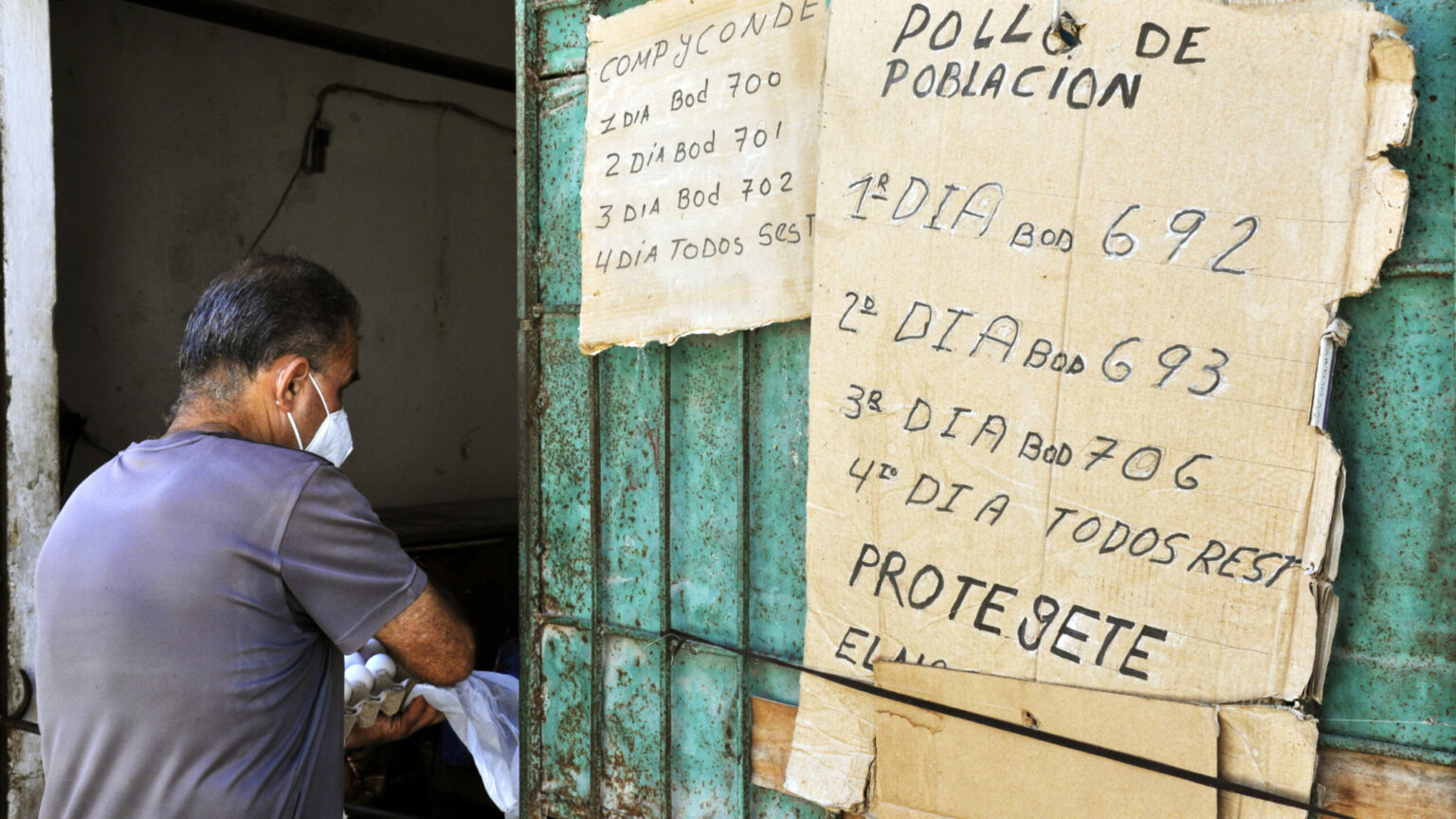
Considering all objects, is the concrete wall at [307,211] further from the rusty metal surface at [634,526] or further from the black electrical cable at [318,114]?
the rusty metal surface at [634,526]

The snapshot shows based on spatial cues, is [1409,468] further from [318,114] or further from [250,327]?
[318,114]

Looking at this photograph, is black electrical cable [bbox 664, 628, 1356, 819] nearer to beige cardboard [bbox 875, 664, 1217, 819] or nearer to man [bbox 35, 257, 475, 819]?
beige cardboard [bbox 875, 664, 1217, 819]

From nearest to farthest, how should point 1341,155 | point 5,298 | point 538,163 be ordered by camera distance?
point 1341,155, point 538,163, point 5,298

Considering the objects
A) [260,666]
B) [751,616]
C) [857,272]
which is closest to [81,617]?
[260,666]

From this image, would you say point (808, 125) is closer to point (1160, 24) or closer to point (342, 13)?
point (1160, 24)

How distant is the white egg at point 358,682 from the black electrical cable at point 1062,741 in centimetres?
91

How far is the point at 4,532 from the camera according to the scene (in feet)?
8.57

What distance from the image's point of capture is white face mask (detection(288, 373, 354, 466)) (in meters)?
1.82

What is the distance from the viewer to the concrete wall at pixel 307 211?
3.87m

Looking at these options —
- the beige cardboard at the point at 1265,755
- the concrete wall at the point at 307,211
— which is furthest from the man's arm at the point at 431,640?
the concrete wall at the point at 307,211

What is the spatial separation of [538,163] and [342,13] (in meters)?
3.36

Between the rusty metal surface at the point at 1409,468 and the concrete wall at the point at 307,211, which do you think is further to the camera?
the concrete wall at the point at 307,211

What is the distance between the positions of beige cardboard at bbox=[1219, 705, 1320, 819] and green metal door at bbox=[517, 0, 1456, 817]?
0.23 feet

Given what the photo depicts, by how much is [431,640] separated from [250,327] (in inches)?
24.2
